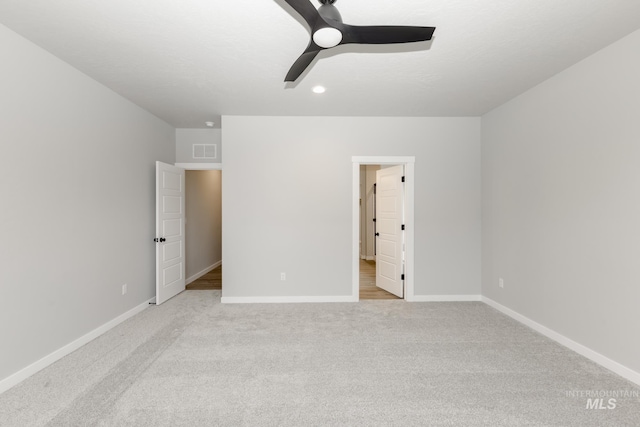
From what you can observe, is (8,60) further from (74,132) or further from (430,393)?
(430,393)

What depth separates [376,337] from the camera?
307cm

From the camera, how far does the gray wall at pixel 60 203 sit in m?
2.25

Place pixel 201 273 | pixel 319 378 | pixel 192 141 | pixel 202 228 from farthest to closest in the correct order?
pixel 202 228, pixel 201 273, pixel 192 141, pixel 319 378

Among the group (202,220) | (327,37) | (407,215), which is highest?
(327,37)

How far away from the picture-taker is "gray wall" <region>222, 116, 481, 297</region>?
4219mm

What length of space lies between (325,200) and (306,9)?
294cm

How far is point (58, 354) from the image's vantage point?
8.58ft

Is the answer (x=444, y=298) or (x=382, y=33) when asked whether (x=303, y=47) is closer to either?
(x=382, y=33)

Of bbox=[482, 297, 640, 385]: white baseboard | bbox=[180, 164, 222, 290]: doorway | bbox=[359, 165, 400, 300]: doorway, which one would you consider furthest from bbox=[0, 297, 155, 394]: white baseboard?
bbox=[359, 165, 400, 300]: doorway

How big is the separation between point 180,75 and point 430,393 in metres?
3.62

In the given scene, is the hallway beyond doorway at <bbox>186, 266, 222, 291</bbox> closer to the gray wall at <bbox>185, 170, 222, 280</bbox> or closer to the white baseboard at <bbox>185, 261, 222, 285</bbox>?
the white baseboard at <bbox>185, 261, 222, 285</bbox>

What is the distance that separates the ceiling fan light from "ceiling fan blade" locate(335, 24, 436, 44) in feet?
0.09

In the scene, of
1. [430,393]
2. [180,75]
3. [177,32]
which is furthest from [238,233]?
[430,393]

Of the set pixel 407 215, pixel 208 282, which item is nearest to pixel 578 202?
pixel 407 215
